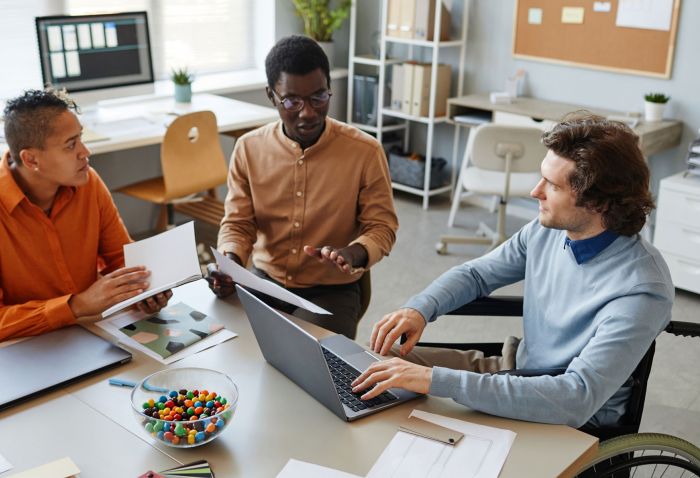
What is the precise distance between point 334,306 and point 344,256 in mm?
265

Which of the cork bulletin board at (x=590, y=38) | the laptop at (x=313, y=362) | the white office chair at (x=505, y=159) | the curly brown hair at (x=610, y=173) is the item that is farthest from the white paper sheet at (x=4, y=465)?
the cork bulletin board at (x=590, y=38)

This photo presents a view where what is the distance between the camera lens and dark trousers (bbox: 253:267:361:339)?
2248 mm

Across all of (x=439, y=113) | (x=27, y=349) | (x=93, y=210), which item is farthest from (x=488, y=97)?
(x=27, y=349)

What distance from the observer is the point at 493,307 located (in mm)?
1964

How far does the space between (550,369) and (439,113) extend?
3.41 metres

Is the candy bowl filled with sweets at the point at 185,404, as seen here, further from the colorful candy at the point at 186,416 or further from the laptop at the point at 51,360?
the laptop at the point at 51,360

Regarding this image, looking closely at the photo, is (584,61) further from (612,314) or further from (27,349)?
(27,349)

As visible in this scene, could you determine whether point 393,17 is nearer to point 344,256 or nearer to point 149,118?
point 149,118

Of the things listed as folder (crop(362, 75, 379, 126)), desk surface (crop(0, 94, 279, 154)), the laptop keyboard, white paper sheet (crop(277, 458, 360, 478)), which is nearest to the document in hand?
the laptop keyboard

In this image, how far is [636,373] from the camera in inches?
64.1

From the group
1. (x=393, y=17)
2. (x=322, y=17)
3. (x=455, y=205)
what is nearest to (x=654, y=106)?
(x=455, y=205)

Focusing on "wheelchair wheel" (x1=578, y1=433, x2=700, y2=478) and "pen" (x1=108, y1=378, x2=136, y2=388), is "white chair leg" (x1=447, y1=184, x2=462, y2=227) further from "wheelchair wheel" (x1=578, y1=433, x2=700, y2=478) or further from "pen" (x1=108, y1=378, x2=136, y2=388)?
"pen" (x1=108, y1=378, x2=136, y2=388)

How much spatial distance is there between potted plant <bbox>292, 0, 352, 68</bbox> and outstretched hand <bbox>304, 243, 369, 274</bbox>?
10.0ft

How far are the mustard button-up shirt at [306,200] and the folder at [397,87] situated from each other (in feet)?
8.84
